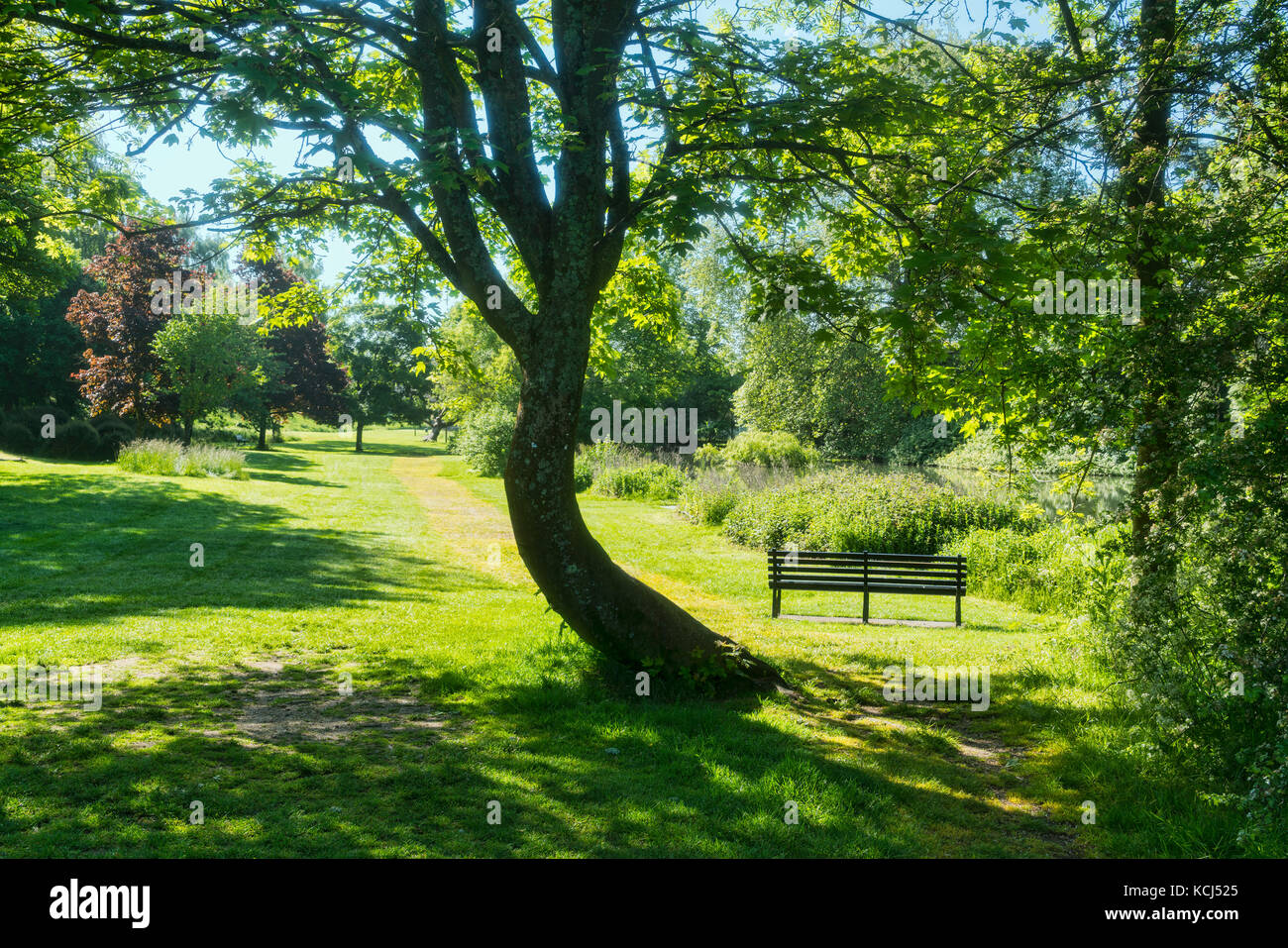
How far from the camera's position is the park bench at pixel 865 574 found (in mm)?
12156

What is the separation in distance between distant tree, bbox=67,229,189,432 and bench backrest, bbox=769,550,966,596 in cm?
→ 2653

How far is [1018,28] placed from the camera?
7598 mm

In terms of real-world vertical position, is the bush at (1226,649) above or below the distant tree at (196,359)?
below

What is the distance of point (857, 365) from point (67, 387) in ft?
118

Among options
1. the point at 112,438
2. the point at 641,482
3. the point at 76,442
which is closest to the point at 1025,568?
the point at 641,482

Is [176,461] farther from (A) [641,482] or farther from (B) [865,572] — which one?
(B) [865,572]

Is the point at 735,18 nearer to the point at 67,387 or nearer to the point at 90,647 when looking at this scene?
the point at 90,647

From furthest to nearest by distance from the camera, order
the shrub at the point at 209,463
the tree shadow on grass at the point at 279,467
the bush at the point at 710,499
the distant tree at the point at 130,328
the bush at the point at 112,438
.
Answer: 1. the distant tree at the point at 130,328
2. the bush at the point at 112,438
3. the tree shadow on grass at the point at 279,467
4. the shrub at the point at 209,463
5. the bush at the point at 710,499

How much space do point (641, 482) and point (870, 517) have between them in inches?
480

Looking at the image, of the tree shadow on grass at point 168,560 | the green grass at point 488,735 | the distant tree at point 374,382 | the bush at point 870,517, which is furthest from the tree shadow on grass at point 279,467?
the bush at point 870,517

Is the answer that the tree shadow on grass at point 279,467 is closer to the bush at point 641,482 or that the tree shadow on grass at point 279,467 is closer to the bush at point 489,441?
the bush at point 489,441

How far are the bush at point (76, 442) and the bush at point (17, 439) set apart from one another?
4.61 feet

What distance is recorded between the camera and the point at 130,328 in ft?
96.7
